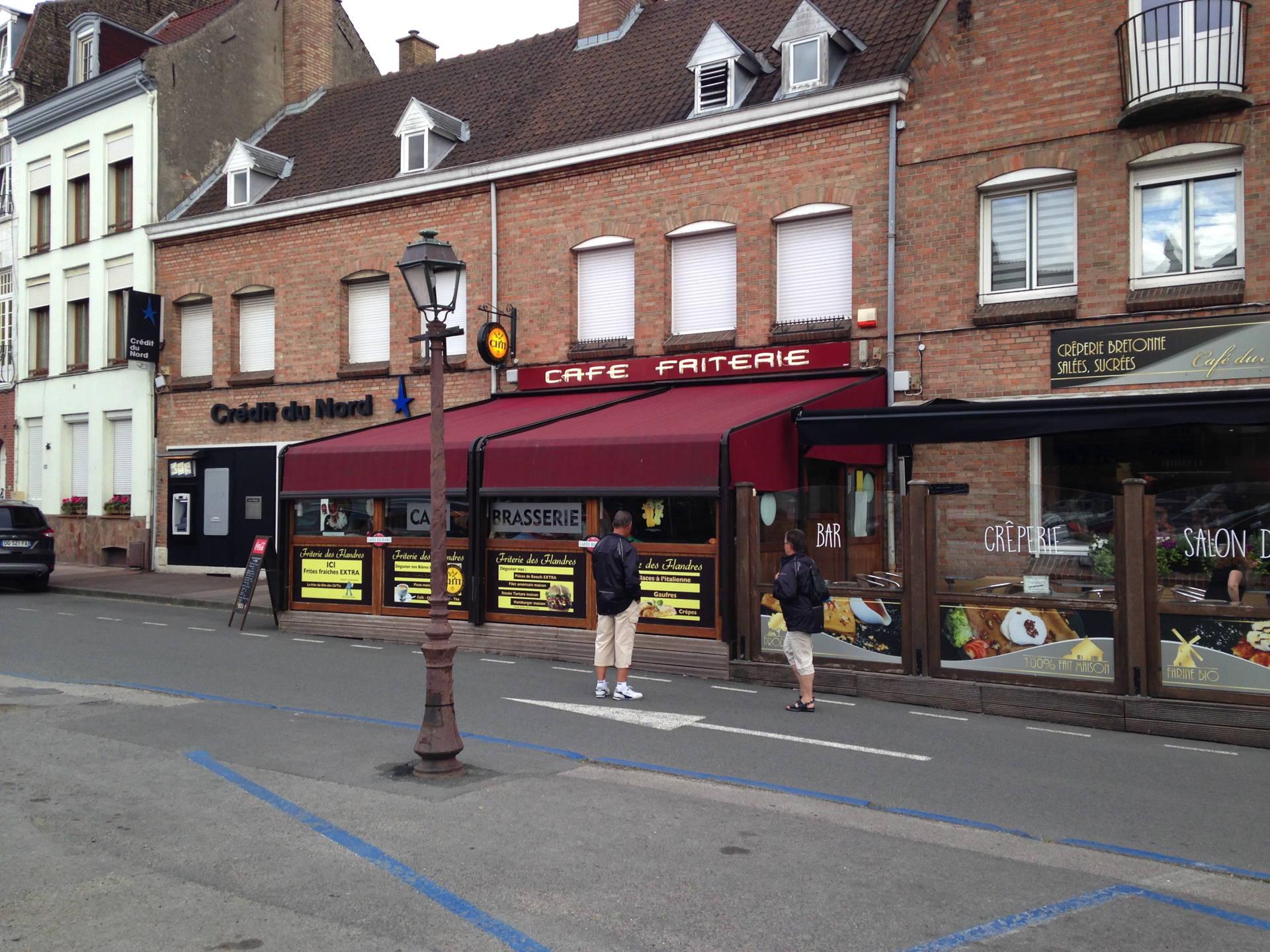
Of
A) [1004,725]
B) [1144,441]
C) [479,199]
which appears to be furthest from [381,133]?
[1004,725]

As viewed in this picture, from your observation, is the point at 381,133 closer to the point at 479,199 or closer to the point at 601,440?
the point at 479,199

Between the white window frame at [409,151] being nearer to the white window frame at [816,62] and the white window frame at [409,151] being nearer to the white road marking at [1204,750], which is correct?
the white window frame at [816,62]

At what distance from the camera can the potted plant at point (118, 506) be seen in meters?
24.8

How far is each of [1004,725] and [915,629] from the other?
1390mm

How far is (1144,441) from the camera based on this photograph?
13.7 m

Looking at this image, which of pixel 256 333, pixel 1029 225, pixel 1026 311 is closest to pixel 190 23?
pixel 256 333

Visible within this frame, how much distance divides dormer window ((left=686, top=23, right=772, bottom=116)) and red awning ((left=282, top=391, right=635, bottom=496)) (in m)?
4.65

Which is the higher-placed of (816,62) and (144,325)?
(816,62)

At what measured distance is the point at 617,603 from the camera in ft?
34.9

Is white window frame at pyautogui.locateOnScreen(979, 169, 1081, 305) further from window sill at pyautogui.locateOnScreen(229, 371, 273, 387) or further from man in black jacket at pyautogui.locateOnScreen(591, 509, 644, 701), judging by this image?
window sill at pyautogui.locateOnScreen(229, 371, 273, 387)

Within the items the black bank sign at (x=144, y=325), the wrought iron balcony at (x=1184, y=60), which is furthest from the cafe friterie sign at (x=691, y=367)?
the black bank sign at (x=144, y=325)

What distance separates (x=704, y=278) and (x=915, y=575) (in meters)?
7.46

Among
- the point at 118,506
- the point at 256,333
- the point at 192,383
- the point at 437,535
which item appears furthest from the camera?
the point at 118,506

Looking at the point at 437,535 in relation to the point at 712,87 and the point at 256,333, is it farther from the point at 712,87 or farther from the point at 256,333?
the point at 256,333
